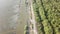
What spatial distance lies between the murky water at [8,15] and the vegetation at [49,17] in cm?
95

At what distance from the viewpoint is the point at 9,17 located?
2.71 m

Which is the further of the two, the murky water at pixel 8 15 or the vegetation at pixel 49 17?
the murky water at pixel 8 15

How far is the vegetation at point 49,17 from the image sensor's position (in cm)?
117

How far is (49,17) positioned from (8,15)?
1589mm

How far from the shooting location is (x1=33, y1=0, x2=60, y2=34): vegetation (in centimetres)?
117

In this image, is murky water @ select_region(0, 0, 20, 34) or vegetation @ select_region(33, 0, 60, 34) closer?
vegetation @ select_region(33, 0, 60, 34)

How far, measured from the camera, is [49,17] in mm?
1335

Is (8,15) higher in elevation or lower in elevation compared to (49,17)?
higher

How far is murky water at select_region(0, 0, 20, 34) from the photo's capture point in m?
2.43

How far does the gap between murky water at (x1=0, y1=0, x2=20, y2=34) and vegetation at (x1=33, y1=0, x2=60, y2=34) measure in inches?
37.5

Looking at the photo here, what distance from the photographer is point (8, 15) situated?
109 inches

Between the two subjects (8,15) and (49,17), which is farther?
(8,15)

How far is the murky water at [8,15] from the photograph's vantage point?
2432 mm

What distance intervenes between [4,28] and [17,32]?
350 mm
